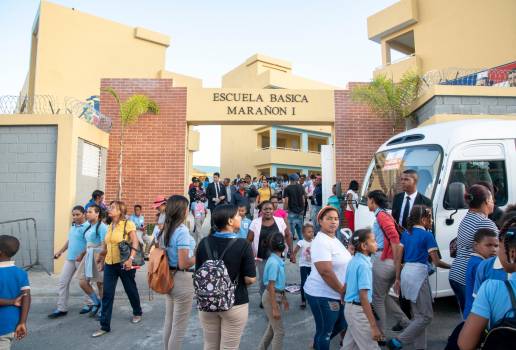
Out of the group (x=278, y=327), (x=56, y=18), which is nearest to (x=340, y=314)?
(x=278, y=327)

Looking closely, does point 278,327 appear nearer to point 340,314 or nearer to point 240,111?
point 340,314

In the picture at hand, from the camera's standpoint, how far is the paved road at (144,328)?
424 centimetres

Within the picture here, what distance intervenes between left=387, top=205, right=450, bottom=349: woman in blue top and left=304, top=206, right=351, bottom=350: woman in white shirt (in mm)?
835

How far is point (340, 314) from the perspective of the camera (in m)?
3.40

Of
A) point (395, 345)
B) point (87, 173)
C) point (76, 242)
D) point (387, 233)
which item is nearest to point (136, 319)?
point (76, 242)

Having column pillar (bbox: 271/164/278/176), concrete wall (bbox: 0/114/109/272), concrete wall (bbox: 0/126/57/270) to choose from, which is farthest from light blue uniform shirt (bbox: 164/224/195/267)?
column pillar (bbox: 271/164/278/176)

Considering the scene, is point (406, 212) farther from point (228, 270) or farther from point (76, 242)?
point (76, 242)

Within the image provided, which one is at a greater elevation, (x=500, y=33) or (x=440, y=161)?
(x=500, y=33)

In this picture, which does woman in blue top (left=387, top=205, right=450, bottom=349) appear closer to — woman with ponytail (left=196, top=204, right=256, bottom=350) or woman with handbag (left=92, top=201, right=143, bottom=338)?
woman with ponytail (left=196, top=204, right=256, bottom=350)

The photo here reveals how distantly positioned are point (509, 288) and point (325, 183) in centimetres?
797

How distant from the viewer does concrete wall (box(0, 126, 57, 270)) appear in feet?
26.4

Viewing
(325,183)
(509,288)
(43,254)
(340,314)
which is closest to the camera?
(509,288)

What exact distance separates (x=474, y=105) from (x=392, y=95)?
7.38 ft

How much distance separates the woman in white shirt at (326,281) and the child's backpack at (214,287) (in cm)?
89
